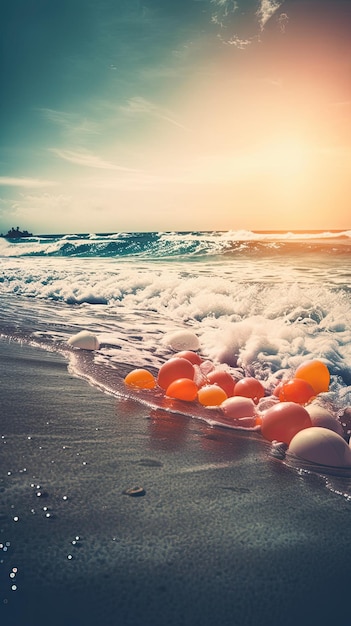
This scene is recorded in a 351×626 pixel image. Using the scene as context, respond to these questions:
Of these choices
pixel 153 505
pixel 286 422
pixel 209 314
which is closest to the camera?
pixel 153 505

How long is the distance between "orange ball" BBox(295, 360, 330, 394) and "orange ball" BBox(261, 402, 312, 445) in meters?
1.44

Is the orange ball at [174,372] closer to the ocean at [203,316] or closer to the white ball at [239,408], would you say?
the ocean at [203,316]

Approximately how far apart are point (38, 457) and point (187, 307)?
28.0 ft

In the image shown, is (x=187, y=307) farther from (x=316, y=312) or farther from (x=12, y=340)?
(x=12, y=340)

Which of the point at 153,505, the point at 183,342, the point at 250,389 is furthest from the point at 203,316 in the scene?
the point at 153,505

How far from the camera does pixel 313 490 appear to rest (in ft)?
9.56

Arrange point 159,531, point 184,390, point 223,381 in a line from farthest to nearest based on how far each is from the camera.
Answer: point 223,381, point 184,390, point 159,531

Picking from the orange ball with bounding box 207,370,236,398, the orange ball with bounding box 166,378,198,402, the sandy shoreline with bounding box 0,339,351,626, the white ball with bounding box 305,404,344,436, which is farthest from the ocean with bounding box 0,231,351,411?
the sandy shoreline with bounding box 0,339,351,626

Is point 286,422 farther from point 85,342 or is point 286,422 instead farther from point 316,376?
point 85,342

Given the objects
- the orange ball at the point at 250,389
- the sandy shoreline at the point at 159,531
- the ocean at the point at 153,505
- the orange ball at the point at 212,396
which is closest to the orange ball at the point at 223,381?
the orange ball at the point at 250,389

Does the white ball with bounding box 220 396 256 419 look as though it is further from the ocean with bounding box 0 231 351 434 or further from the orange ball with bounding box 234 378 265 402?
the orange ball with bounding box 234 378 265 402

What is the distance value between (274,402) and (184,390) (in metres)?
0.88

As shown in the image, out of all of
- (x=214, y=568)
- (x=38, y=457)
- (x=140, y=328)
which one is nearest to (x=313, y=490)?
(x=214, y=568)

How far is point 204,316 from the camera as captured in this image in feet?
35.1
